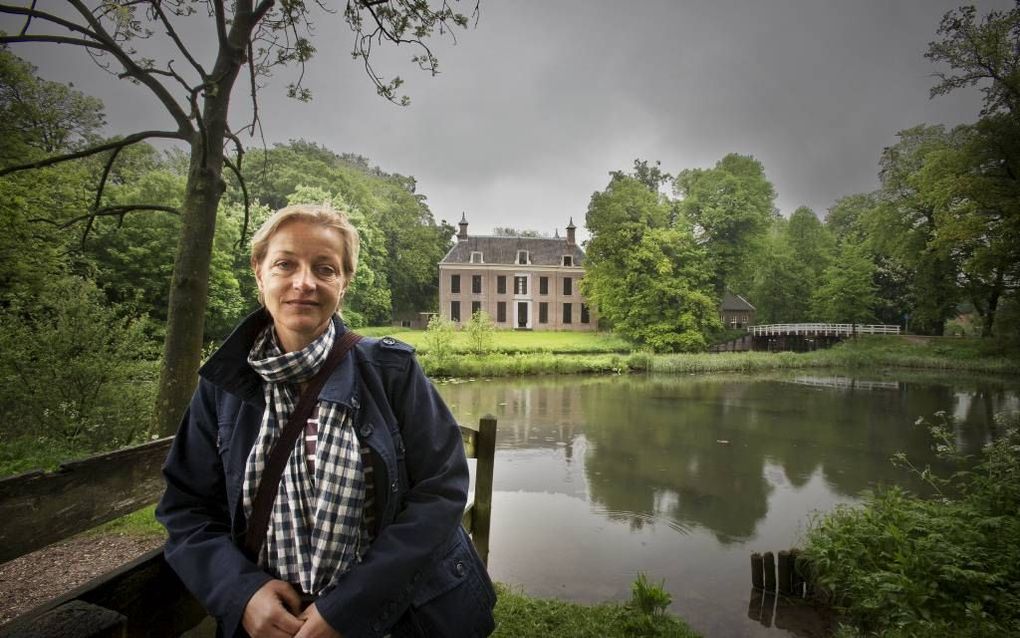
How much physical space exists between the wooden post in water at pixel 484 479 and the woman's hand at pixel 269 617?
6.38 ft

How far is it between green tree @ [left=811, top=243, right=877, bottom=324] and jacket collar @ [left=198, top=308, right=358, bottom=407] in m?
36.4

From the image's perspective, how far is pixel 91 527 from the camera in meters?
1.86

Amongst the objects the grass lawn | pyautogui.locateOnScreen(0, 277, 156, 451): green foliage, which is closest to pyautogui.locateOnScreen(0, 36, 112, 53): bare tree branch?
pyautogui.locateOnScreen(0, 277, 156, 451): green foliage

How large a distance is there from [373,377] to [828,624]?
4873mm

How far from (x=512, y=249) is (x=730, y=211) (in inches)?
603

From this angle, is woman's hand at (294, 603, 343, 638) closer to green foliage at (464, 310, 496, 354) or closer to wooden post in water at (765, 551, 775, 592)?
wooden post in water at (765, 551, 775, 592)

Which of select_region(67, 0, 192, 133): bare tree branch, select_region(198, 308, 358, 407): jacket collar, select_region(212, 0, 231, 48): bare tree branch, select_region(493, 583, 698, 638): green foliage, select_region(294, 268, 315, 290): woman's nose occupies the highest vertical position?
select_region(212, 0, 231, 48): bare tree branch

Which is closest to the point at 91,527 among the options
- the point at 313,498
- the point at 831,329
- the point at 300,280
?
the point at 313,498

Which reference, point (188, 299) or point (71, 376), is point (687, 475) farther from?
point (71, 376)

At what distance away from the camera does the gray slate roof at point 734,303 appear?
3662 centimetres

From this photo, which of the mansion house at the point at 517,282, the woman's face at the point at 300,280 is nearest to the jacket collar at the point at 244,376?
the woman's face at the point at 300,280

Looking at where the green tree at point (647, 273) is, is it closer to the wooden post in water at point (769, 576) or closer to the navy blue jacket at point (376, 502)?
the wooden post in water at point (769, 576)

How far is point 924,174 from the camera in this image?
72.2ft

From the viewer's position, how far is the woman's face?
1.33 m
